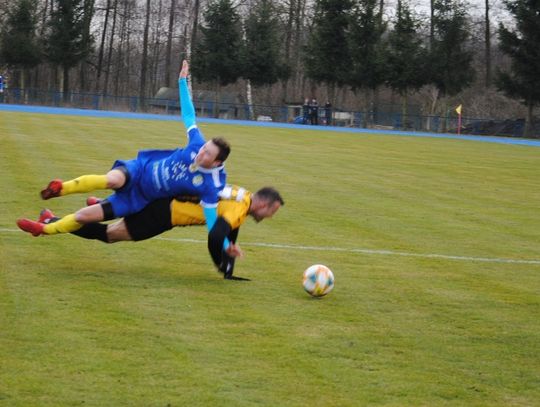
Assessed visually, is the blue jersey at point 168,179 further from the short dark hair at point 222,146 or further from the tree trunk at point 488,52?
the tree trunk at point 488,52

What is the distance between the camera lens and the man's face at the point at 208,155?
29.3 ft

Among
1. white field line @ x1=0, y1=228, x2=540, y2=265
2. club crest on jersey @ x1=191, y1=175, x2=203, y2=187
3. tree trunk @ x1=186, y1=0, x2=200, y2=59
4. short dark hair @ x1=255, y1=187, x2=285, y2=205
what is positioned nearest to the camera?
club crest on jersey @ x1=191, y1=175, x2=203, y2=187

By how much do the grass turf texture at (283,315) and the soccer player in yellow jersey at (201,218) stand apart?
302mm

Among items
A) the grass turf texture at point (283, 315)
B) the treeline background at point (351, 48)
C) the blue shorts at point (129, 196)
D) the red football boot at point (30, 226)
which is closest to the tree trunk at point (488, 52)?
the treeline background at point (351, 48)

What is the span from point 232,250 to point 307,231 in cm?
458

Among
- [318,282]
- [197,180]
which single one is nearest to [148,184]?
[197,180]

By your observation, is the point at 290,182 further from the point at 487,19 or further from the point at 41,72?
the point at 41,72

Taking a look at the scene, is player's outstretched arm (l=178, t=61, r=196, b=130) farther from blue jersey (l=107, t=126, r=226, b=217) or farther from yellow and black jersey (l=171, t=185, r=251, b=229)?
yellow and black jersey (l=171, t=185, r=251, b=229)

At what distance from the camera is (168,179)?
30.3ft

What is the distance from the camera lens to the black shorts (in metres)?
9.50

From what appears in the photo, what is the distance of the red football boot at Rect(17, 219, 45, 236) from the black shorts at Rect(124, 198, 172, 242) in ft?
2.85

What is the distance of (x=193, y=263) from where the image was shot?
400 inches

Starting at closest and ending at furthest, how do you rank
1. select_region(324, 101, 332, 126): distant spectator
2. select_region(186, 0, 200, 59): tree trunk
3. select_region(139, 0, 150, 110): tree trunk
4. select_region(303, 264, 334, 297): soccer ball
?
select_region(303, 264, 334, 297): soccer ball
select_region(324, 101, 332, 126): distant spectator
select_region(186, 0, 200, 59): tree trunk
select_region(139, 0, 150, 110): tree trunk

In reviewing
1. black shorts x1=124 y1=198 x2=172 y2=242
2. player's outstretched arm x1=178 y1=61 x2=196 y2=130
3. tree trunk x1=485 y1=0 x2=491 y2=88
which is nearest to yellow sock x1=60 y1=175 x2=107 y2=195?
black shorts x1=124 y1=198 x2=172 y2=242
